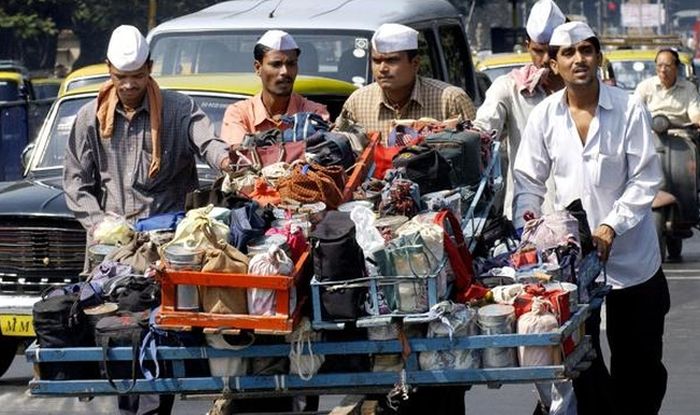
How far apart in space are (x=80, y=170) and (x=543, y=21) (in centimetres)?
248

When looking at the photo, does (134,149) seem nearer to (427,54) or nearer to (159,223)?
(159,223)

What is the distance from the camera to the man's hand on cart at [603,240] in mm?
7660

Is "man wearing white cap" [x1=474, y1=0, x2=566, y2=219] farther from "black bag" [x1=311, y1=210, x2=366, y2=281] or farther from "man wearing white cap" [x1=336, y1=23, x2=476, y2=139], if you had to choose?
"black bag" [x1=311, y1=210, x2=366, y2=281]

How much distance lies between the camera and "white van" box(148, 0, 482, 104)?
1415 centimetres

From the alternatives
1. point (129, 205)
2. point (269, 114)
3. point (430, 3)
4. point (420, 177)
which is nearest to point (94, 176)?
point (129, 205)

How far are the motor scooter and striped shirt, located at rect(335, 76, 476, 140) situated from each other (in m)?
8.10

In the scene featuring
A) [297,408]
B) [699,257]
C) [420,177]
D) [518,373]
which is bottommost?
[699,257]

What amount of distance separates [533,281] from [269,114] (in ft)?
9.00

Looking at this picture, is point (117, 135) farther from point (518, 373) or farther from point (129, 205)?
point (518, 373)

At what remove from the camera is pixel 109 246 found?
7910mm

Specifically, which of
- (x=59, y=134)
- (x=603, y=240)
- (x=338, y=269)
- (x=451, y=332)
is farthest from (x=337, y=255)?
(x=59, y=134)

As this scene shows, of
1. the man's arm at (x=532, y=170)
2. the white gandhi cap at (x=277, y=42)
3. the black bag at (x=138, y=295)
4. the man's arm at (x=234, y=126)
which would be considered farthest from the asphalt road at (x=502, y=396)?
the black bag at (x=138, y=295)

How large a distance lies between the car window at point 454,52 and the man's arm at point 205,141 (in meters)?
6.02

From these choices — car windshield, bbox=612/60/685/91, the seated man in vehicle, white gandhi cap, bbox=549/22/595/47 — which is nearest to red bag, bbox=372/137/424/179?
white gandhi cap, bbox=549/22/595/47
